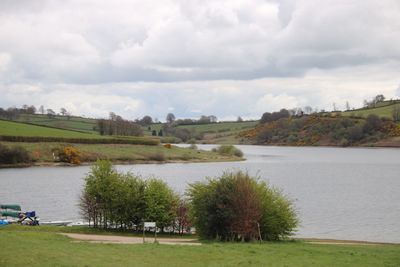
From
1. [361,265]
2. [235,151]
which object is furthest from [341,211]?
[235,151]

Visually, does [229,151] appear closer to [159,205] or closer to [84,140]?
[84,140]

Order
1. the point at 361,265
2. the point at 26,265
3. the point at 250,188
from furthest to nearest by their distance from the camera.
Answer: the point at 250,188 < the point at 361,265 < the point at 26,265

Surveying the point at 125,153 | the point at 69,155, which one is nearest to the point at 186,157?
the point at 125,153

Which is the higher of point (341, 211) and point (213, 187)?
point (213, 187)

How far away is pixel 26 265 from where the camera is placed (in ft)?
75.8

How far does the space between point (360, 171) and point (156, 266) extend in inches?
4159

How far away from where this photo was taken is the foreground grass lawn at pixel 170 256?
24688mm

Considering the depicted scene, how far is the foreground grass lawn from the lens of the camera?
2469 cm

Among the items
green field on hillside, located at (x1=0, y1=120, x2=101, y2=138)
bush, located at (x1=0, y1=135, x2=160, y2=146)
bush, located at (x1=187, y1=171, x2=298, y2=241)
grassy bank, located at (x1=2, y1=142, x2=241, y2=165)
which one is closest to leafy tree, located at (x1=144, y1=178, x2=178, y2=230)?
bush, located at (x1=187, y1=171, x2=298, y2=241)

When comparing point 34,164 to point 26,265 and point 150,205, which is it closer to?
point 150,205

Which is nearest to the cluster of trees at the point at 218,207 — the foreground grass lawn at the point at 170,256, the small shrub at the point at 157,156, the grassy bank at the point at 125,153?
the foreground grass lawn at the point at 170,256

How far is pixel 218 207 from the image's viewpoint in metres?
39.3

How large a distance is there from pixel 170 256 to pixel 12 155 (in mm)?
112907

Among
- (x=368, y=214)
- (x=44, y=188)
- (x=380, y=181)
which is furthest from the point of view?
(x=380, y=181)
